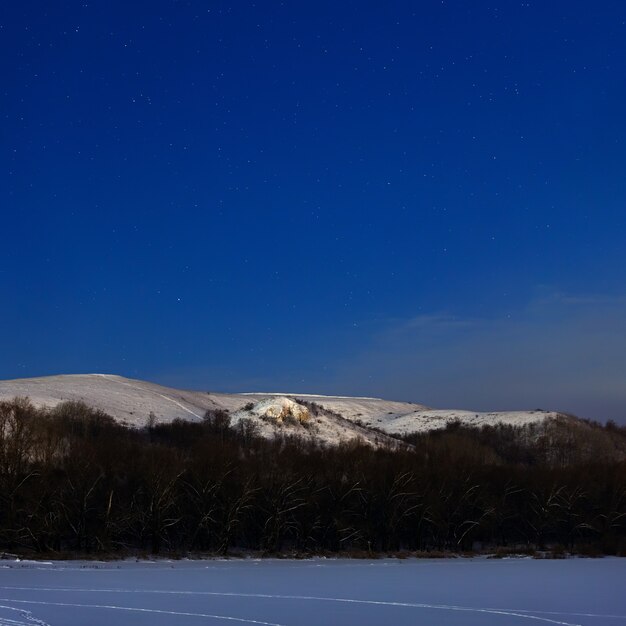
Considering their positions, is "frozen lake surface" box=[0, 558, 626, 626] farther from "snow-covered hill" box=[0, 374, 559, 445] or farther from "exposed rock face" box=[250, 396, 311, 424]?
"exposed rock face" box=[250, 396, 311, 424]

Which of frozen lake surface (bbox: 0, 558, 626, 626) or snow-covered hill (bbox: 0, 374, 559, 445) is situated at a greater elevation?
snow-covered hill (bbox: 0, 374, 559, 445)

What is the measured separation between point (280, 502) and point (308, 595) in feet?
105

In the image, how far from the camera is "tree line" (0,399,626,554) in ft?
181

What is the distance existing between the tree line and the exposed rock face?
179ft

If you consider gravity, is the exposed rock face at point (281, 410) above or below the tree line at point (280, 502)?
above

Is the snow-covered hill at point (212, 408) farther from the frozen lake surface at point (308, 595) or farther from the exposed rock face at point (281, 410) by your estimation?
the frozen lake surface at point (308, 595)

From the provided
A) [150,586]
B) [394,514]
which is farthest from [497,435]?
[150,586]

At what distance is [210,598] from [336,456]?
159 ft

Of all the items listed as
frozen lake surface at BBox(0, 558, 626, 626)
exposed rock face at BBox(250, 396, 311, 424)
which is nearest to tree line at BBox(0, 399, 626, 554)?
frozen lake surface at BBox(0, 558, 626, 626)

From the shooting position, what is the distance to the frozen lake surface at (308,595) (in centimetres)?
2262

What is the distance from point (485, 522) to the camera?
211 feet

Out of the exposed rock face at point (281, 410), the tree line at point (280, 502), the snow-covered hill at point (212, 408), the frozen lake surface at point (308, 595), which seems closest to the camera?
the frozen lake surface at point (308, 595)

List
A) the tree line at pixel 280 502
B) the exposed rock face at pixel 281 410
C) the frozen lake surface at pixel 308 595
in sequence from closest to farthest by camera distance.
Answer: the frozen lake surface at pixel 308 595 < the tree line at pixel 280 502 < the exposed rock face at pixel 281 410

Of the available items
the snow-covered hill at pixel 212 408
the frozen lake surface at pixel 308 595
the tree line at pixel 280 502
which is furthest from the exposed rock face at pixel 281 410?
the frozen lake surface at pixel 308 595
